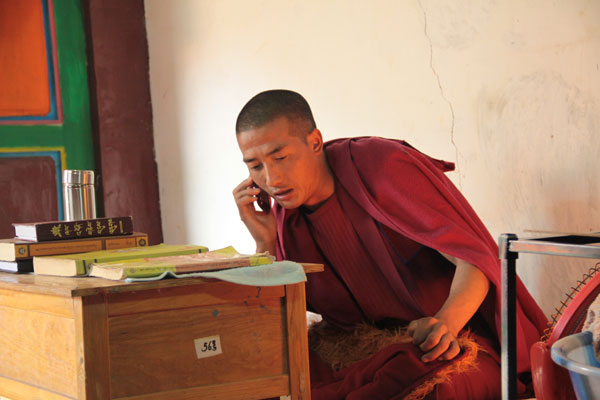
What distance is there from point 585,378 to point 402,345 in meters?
0.74

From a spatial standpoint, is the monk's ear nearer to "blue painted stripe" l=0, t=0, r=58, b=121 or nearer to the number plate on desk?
the number plate on desk

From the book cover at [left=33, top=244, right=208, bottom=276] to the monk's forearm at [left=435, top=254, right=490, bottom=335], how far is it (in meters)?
0.56

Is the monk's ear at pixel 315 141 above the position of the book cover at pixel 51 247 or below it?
above

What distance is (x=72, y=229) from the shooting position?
157 cm

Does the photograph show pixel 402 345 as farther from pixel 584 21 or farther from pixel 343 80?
pixel 343 80

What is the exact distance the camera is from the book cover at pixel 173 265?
1.29m

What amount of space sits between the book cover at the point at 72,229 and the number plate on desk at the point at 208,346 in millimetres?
406

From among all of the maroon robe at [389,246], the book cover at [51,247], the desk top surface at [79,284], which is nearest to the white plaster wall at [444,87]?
the maroon robe at [389,246]

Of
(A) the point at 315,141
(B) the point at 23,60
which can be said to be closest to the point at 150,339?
(A) the point at 315,141

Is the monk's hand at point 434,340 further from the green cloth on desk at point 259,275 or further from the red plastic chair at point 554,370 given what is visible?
the red plastic chair at point 554,370

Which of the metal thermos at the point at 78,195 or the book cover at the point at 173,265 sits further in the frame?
the metal thermos at the point at 78,195

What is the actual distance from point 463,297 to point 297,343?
0.44 metres

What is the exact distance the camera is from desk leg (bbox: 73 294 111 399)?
1.23 metres

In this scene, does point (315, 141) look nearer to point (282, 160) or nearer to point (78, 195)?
point (282, 160)
